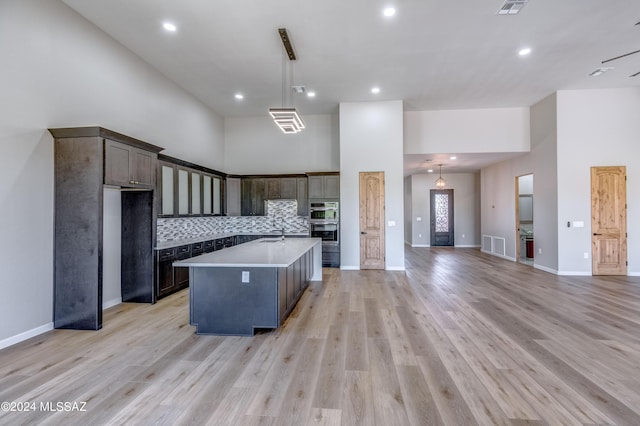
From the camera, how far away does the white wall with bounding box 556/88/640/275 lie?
20.0 feet

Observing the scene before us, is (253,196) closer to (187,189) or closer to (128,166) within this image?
(187,189)

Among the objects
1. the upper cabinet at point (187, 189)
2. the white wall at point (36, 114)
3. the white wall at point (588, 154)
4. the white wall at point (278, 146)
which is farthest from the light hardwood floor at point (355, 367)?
the white wall at point (278, 146)

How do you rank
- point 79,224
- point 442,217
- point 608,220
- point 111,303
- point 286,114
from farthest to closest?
point 442,217 → point 608,220 → point 111,303 → point 286,114 → point 79,224

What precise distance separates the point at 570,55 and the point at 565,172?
253cm

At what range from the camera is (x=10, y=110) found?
2998 millimetres

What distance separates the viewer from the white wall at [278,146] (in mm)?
7738

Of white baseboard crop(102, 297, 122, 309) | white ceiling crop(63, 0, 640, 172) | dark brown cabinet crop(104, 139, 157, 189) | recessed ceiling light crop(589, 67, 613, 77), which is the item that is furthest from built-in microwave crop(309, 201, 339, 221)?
recessed ceiling light crop(589, 67, 613, 77)

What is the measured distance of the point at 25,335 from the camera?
3086 millimetres

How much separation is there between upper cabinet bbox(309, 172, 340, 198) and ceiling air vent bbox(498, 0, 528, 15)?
4144 mm

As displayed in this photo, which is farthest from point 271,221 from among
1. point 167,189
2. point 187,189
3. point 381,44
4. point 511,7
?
point 511,7

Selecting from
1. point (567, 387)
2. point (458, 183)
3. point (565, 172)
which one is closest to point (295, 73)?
point (567, 387)

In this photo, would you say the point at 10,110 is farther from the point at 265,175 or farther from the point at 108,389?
the point at 265,175

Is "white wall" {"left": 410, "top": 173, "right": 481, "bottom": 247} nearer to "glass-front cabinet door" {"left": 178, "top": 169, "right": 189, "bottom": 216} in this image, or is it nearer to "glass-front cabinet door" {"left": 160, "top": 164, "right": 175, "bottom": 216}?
"glass-front cabinet door" {"left": 178, "top": 169, "right": 189, "bottom": 216}

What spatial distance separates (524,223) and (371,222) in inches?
243
